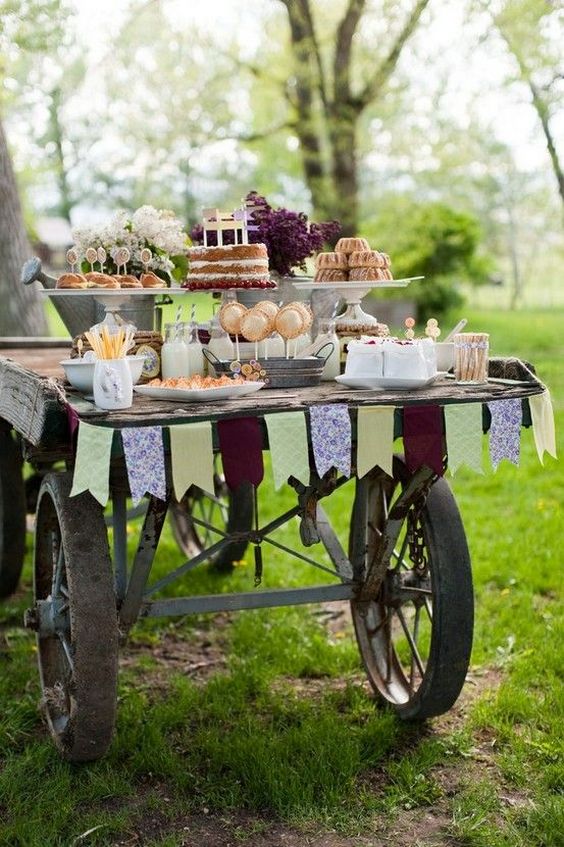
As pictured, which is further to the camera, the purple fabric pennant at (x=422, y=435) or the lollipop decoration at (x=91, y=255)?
the lollipop decoration at (x=91, y=255)

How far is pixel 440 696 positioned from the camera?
3.09 m

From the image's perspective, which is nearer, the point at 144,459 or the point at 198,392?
the point at 144,459

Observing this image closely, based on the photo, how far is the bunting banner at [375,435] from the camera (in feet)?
8.43

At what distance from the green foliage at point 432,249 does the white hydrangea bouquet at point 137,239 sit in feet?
35.9

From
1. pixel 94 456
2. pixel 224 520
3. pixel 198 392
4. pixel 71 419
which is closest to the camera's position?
pixel 94 456

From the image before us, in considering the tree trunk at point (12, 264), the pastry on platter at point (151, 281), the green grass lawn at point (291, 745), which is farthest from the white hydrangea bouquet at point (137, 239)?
the tree trunk at point (12, 264)

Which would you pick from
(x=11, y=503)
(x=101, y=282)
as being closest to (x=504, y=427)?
(x=101, y=282)

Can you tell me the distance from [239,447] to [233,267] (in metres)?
0.79

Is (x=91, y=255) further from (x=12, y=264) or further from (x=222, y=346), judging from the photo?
(x=12, y=264)

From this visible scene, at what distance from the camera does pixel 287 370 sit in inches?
114

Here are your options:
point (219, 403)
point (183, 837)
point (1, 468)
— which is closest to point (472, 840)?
point (183, 837)

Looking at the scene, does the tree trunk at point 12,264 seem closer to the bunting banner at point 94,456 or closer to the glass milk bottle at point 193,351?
the glass milk bottle at point 193,351

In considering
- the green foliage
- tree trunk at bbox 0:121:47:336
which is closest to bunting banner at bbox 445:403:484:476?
tree trunk at bbox 0:121:47:336

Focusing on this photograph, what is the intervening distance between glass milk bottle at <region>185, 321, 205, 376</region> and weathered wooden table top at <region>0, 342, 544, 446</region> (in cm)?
22
